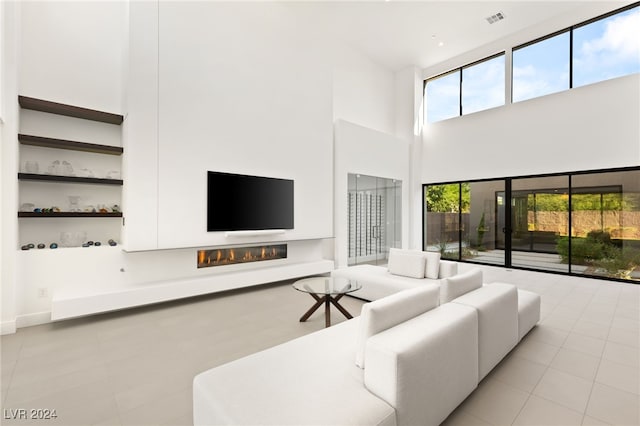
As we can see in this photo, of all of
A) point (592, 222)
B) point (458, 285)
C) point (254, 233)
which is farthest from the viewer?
point (592, 222)

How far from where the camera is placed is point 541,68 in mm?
6785

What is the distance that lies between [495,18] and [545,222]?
15.1ft

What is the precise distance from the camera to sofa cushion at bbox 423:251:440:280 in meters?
4.30

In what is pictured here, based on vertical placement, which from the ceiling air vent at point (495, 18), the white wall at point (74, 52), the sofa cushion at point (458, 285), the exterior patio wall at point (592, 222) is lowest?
the sofa cushion at point (458, 285)

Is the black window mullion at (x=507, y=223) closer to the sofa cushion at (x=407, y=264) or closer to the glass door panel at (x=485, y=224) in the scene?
the glass door panel at (x=485, y=224)

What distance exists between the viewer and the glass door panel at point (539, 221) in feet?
21.4

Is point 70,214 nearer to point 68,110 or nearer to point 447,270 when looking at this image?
point 68,110

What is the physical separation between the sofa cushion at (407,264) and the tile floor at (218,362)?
844 millimetres

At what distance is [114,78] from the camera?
4.34 m

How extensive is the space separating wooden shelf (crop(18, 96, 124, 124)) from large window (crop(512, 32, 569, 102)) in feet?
27.0

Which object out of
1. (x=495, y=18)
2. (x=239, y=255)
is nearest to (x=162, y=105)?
(x=239, y=255)

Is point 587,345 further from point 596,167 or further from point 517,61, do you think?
point 517,61

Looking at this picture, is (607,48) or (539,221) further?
(539,221)

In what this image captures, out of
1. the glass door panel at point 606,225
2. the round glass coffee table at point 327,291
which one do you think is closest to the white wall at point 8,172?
the round glass coffee table at point 327,291
